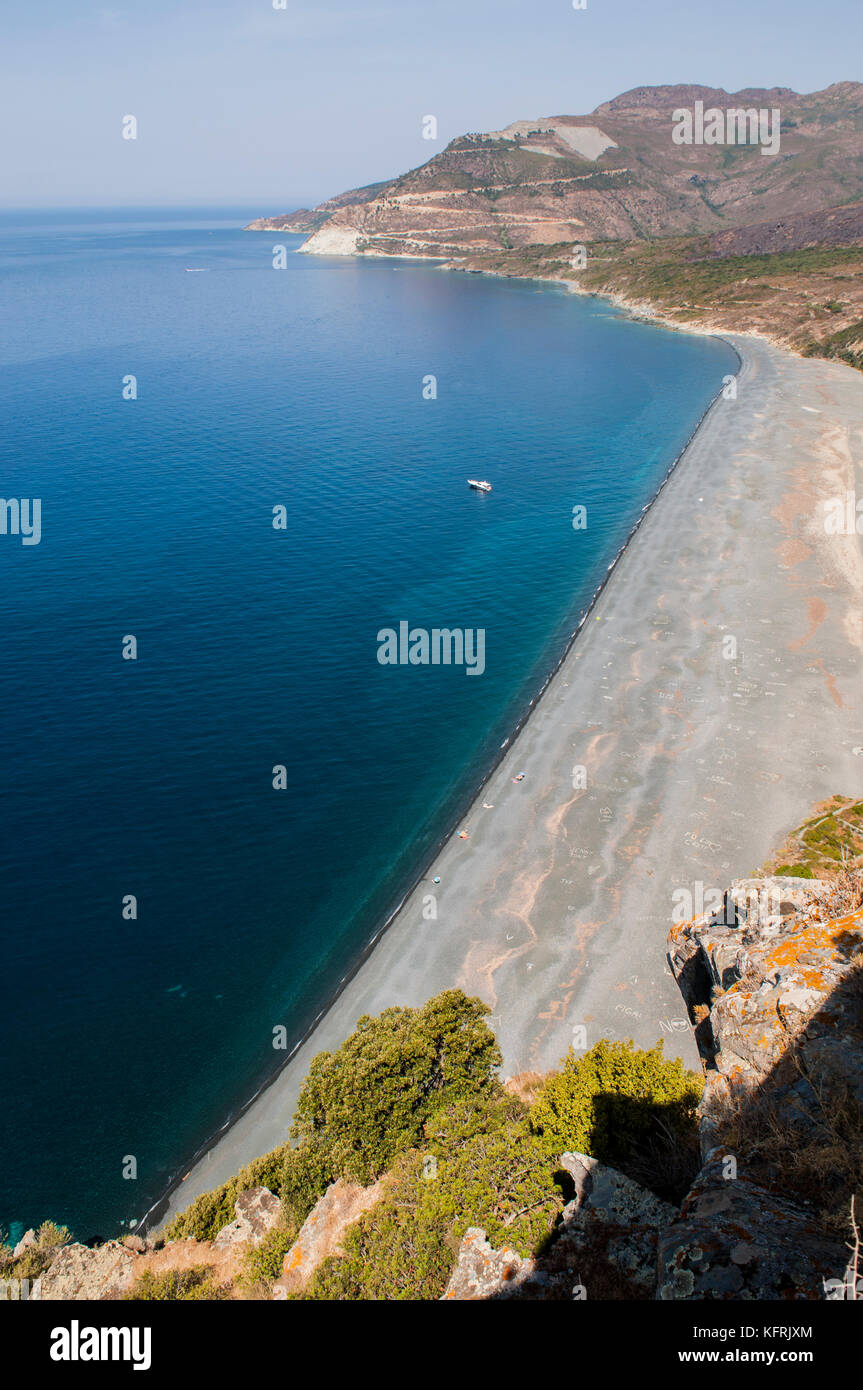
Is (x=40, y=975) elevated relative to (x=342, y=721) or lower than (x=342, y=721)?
lower

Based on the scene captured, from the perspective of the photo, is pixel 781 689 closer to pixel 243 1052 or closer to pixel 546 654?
pixel 546 654

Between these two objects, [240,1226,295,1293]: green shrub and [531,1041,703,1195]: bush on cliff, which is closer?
[531,1041,703,1195]: bush on cliff

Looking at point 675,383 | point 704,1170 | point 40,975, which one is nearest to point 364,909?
point 40,975

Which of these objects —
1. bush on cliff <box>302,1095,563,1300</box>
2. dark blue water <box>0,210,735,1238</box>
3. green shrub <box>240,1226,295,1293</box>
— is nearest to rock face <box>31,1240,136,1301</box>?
green shrub <box>240,1226,295,1293</box>

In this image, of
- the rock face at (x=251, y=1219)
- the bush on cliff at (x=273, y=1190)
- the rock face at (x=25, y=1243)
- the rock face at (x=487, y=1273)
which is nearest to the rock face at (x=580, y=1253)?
the rock face at (x=487, y=1273)

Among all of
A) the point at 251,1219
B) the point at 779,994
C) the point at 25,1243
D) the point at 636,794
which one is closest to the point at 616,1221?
the point at 779,994

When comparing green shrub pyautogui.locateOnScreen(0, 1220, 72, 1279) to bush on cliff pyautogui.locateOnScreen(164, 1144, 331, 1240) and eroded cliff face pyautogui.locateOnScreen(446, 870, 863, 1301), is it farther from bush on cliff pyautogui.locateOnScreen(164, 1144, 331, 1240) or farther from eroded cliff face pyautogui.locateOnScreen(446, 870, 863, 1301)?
eroded cliff face pyautogui.locateOnScreen(446, 870, 863, 1301)
